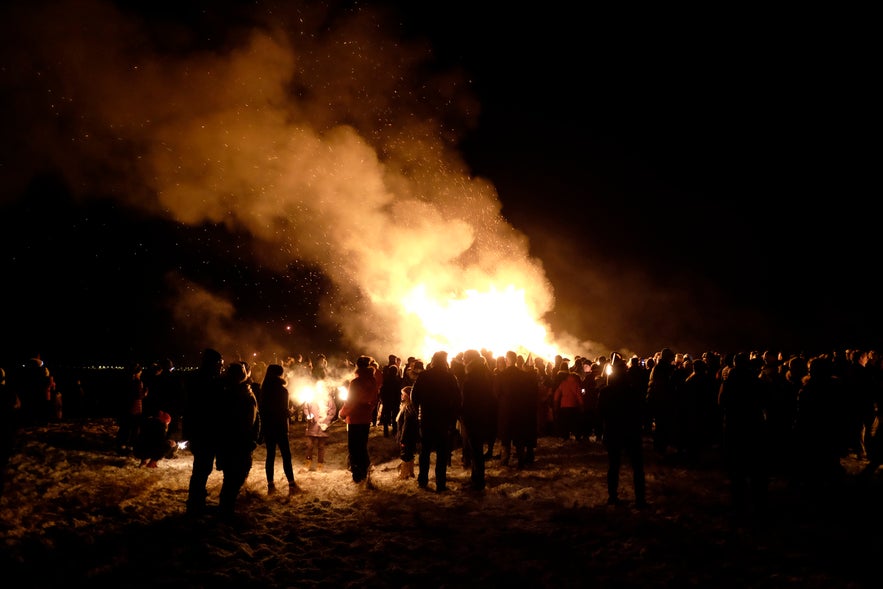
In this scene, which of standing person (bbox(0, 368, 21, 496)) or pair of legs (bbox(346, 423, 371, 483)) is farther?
pair of legs (bbox(346, 423, 371, 483))

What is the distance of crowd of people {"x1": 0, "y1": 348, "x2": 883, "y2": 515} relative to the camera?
6348 mm

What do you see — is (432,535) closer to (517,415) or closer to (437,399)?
(437,399)

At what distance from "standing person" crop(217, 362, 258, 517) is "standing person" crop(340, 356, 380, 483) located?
6.51 ft

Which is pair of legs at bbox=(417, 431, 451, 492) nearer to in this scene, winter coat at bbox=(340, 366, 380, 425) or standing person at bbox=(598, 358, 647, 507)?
winter coat at bbox=(340, 366, 380, 425)

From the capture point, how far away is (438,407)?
776 centimetres

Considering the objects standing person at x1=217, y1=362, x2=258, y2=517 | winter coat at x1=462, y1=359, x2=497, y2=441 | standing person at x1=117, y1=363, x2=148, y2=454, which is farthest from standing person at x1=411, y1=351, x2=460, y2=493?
standing person at x1=117, y1=363, x2=148, y2=454

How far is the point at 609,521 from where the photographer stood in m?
6.25

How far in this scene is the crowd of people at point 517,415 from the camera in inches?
250

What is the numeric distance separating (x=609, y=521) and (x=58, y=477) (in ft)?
25.7

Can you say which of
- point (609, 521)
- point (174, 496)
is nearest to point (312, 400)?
point (174, 496)

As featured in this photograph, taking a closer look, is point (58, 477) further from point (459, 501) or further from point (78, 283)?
point (78, 283)

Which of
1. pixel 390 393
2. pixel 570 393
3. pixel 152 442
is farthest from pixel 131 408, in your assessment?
pixel 570 393

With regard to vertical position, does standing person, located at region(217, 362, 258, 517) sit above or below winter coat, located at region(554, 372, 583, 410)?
below

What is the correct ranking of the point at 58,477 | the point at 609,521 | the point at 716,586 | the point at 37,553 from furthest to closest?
the point at 58,477, the point at 609,521, the point at 37,553, the point at 716,586
